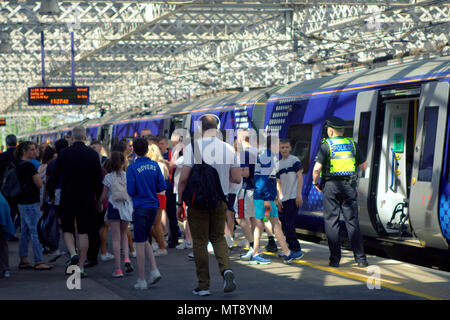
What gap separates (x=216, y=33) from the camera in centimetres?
3156

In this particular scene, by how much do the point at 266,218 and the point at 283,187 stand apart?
0.52m

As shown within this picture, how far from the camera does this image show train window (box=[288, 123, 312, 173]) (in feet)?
41.2

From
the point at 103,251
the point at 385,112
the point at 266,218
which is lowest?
the point at 103,251

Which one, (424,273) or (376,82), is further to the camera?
(376,82)

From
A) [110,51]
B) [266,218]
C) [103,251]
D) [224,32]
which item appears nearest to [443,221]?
[266,218]

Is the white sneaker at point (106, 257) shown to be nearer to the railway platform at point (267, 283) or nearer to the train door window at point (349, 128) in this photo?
the railway platform at point (267, 283)

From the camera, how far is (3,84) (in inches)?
1998

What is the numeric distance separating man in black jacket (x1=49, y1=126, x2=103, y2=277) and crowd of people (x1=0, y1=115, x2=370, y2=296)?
0.04 ft

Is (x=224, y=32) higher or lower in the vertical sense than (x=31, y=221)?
higher

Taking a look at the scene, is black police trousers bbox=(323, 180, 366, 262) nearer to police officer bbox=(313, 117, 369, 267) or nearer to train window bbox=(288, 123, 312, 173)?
police officer bbox=(313, 117, 369, 267)

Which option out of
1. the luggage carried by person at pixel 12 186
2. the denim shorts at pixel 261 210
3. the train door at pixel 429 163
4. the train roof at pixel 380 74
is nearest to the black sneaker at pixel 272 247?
the denim shorts at pixel 261 210
